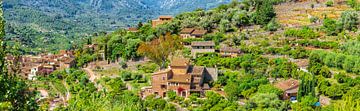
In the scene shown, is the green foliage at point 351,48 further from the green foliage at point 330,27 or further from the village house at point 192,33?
the village house at point 192,33

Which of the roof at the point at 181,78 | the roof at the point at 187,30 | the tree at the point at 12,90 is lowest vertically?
the roof at the point at 181,78

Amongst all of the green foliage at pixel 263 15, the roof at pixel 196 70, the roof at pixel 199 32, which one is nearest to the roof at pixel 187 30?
the roof at pixel 199 32

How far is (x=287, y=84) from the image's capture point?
88.6ft

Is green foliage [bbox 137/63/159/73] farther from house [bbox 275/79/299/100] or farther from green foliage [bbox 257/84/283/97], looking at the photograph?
house [bbox 275/79/299/100]

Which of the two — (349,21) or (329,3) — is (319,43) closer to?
(349,21)

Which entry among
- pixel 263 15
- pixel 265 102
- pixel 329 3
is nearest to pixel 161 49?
pixel 265 102

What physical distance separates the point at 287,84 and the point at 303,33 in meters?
11.2

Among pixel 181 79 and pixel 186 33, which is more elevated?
pixel 186 33

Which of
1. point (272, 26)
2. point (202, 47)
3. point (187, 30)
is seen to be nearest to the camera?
point (202, 47)

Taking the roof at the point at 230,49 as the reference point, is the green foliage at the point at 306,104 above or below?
below

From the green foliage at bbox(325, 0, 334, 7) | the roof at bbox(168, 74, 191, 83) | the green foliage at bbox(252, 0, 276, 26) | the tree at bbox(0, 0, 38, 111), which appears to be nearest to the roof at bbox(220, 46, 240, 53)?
the roof at bbox(168, 74, 191, 83)

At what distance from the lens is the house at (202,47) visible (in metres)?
36.1

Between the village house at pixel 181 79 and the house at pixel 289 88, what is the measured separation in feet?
16.6

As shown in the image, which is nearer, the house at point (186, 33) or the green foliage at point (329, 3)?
the house at point (186, 33)
